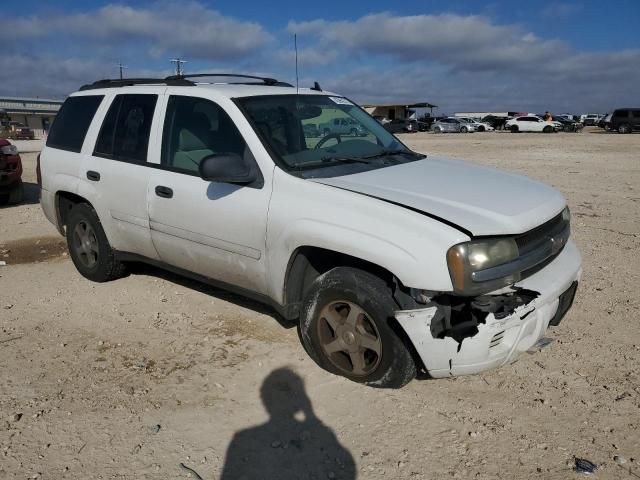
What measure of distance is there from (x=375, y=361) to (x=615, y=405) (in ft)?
4.58

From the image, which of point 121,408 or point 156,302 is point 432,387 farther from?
point 156,302

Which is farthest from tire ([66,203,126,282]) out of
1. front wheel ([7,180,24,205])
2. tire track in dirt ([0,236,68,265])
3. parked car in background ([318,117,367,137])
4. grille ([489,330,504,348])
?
front wheel ([7,180,24,205])

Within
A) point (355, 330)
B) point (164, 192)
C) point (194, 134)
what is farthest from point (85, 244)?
point (355, 330)

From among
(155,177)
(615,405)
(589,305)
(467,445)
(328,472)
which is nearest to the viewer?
(328,472)

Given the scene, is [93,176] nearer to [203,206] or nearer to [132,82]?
[132,82]

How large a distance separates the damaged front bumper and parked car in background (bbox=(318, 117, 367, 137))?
5.85ft

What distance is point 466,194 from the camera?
324 cm

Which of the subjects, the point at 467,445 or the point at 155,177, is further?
the point at 155,177

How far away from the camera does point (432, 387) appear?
339 cm

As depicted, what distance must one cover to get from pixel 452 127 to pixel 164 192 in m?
48.0

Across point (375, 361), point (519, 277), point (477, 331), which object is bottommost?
point (375, 361)

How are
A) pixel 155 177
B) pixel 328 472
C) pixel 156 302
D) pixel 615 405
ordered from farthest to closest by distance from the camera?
pixel 156 302
pixel 155 177
pixel 615 405
pixel 328 472

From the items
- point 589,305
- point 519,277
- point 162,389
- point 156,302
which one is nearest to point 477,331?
point 519,277

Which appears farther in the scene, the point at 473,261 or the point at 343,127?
the point at 343,127
